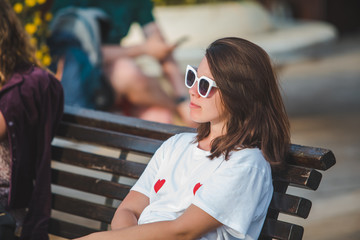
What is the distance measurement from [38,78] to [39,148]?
0.94 feet

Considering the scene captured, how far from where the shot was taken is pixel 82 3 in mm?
4344

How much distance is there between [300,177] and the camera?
209 cm

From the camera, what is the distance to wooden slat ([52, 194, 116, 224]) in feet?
8.65

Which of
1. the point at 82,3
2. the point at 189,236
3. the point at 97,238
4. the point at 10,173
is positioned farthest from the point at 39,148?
the point at 82,3

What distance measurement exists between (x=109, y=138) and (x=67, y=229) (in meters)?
0.43

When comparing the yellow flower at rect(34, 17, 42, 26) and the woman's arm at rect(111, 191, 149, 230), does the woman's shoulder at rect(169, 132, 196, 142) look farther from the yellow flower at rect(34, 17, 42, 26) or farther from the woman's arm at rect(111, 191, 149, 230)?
the yellow flower at rect(34, 17, 42, 26)

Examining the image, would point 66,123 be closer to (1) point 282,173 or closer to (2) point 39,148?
(2) point 39,148

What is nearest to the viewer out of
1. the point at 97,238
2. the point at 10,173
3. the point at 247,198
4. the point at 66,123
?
the point at 247,198

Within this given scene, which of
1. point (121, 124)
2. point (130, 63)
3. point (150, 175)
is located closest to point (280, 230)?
point (150, 175)

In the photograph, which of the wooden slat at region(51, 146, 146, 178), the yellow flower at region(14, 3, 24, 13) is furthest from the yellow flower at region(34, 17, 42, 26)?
the wooden slat at region(51, 146, 146, 178)

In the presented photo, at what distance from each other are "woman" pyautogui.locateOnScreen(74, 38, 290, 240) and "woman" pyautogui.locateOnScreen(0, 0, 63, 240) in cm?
68

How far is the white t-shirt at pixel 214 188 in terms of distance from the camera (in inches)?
74.6

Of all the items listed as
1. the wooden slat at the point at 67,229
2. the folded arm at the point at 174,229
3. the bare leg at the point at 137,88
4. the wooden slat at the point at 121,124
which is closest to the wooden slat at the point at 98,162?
the wooden slat at the point at 121,124

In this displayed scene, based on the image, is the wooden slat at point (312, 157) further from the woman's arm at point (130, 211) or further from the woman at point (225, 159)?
the woman's arm at point (130, 211)
